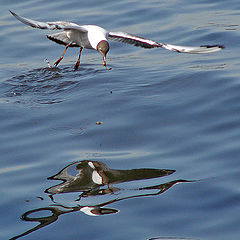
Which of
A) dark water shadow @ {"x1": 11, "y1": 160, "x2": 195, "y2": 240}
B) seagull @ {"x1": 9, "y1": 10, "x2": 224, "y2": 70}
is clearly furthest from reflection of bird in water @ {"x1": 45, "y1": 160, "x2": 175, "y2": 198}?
seagull @ {"x1": 9, "y1": 10, "x2": 224, "y2": 70}

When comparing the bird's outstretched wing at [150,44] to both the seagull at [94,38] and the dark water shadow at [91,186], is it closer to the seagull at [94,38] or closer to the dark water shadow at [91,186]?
the seagull at [94,38]

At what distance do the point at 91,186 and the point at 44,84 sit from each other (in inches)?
146

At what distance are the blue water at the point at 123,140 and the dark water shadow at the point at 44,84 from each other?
2cm

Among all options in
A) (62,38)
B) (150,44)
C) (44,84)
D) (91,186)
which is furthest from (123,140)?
(62,38)

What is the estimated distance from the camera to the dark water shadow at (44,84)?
940 cm

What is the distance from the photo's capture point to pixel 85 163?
7.10m

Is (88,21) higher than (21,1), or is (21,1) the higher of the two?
(21,1)

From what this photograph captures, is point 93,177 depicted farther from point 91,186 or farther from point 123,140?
point 123,140

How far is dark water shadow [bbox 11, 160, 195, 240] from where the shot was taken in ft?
19.6

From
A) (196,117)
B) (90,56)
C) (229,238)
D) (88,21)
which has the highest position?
(88,21)

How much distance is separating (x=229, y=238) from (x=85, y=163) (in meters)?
2.21

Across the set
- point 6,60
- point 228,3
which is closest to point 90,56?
point 6,60

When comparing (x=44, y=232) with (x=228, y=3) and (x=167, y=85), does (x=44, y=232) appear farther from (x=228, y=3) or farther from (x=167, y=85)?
(x=228, y=3)

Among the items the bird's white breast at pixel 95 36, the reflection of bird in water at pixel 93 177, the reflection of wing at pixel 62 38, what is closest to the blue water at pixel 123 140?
the reflection of bird in water at pixel 93 177
